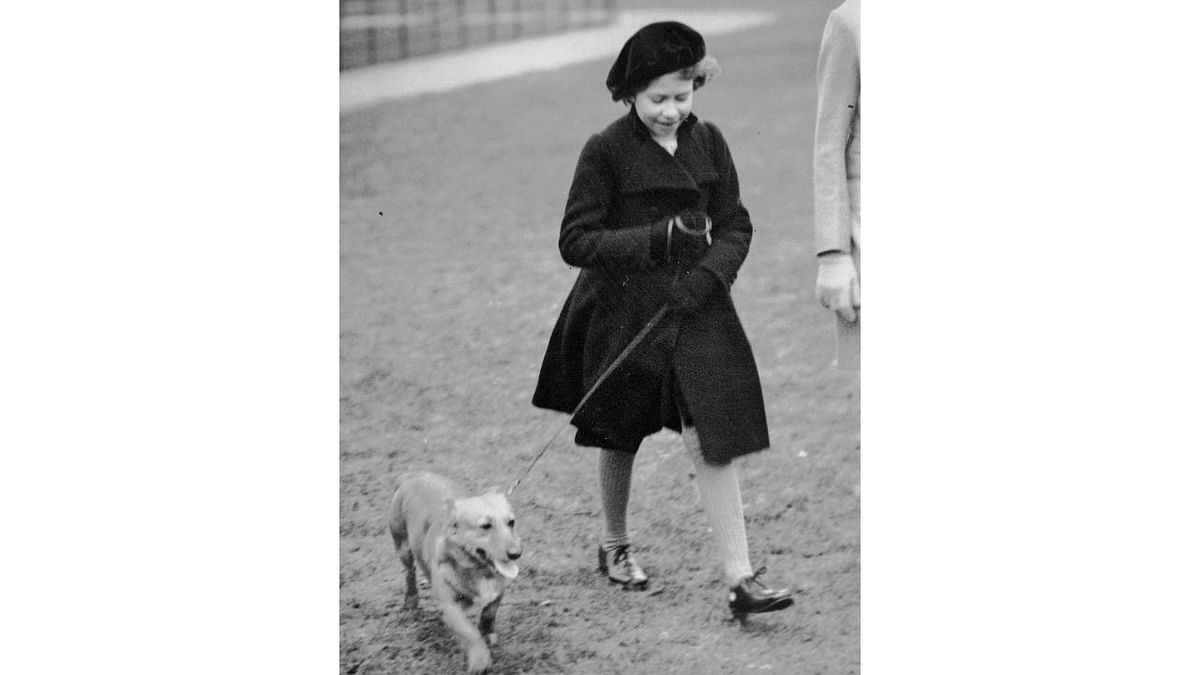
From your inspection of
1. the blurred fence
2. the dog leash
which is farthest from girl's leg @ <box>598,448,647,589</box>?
the blurred fence

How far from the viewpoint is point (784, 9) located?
19.9 ft

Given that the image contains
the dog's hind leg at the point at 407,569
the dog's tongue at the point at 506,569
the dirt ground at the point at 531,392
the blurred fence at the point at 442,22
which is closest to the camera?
the dog's tongue at the point at 506,569

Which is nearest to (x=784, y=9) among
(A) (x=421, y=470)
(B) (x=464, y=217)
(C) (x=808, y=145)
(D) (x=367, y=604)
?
(C) (x=808, y=145)

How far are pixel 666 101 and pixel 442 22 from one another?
2.87 ft

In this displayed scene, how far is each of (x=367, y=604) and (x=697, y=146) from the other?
167cm

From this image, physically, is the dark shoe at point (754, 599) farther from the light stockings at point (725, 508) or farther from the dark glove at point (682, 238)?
the dark glove at point (682, 238)

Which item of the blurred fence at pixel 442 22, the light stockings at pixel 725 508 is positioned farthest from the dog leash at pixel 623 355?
the blurred fence at pixel 442 22

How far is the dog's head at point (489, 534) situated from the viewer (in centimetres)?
573

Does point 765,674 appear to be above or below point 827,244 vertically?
below

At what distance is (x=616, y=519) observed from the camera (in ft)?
19.5

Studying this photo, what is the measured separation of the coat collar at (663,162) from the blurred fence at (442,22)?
439mm

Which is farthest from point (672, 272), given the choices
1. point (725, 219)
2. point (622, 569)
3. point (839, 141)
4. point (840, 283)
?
point (622, 569)

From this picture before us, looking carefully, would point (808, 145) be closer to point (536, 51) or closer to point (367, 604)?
point (536, 51)

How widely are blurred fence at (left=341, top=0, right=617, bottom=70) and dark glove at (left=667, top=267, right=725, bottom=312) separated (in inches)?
32.7
